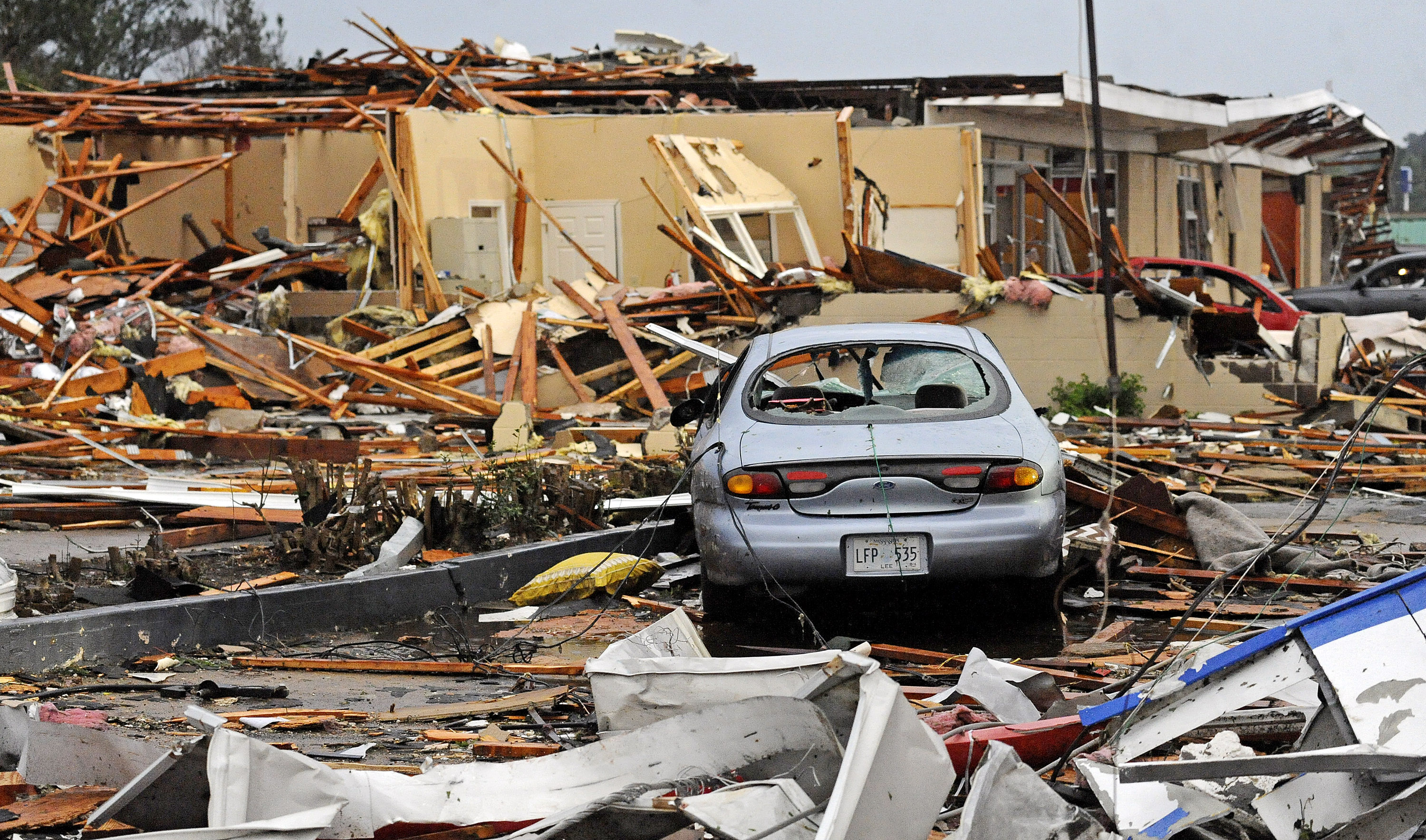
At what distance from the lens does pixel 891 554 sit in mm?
6703

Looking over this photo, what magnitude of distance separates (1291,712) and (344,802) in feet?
9.27

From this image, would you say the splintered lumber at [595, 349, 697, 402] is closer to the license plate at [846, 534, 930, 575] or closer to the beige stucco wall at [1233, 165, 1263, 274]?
the license plate at [846, 534, 930, 575]

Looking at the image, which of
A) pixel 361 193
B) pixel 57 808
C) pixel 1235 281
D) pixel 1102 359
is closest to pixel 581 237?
pixel 361 193

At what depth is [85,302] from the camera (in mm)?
19484

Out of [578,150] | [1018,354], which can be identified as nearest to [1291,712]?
[1018,354]

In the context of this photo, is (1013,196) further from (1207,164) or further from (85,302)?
(85,302)

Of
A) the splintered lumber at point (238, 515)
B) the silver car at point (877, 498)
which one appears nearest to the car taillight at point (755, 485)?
the silver car at point (877, 498)

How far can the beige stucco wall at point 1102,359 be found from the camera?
16.4 meters

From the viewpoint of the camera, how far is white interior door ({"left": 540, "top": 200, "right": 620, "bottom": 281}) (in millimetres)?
24562

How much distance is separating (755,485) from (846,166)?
16896 millimetres

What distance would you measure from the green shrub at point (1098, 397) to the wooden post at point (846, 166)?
7.29 meters

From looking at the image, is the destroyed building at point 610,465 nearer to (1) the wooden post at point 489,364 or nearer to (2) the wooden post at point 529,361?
(1) the wooden post at point 489,364

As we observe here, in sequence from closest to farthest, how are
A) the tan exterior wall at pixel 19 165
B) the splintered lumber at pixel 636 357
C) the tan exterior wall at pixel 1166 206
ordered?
the splintered lumber at pixel 636 357 → the tan exterior wall at pixel 19 165 → the tan exterior wall at pixel 1166 206

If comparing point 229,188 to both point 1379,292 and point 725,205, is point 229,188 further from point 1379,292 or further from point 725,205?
point 1379,292
